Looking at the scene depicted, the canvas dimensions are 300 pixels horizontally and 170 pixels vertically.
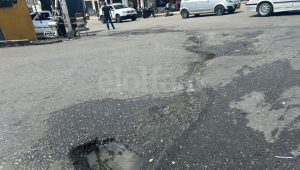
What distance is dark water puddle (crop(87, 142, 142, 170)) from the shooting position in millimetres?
2188

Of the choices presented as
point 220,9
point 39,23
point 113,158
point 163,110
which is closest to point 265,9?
point 220,9

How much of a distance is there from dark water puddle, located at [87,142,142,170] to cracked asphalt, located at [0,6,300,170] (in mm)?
73

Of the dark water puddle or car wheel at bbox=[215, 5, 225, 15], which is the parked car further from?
the dark water puddle

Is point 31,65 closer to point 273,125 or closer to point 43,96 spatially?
point 43,96

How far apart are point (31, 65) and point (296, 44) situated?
7262 millimetres

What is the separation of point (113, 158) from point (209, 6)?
49.9 feet

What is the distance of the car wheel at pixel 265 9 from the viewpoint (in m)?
10.9

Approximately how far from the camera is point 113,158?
2320mm

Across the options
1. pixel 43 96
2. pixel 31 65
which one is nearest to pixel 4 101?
pixel 43 96

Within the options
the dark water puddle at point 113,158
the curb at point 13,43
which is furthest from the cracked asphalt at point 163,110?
the curb at point 13,43

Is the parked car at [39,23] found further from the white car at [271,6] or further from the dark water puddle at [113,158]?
the dark water puddle at [113,158]

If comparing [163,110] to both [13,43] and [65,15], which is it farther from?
[13,43]

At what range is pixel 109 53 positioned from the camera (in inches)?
266

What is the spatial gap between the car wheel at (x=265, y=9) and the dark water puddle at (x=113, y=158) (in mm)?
11718
